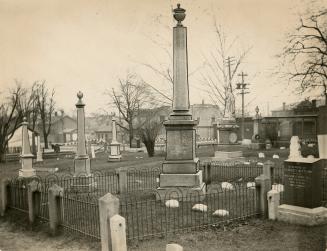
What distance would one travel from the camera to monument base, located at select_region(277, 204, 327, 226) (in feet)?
24.2

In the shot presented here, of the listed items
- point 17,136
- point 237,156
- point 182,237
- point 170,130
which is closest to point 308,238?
point 182,237

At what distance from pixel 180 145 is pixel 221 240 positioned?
3.81 meters

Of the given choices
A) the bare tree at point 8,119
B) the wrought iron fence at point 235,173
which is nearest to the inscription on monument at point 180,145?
the wrought iron fence at point 235,173

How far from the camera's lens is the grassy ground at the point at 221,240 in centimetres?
627

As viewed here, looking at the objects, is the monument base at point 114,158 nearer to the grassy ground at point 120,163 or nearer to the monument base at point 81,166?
the grassy ground at point 120,163

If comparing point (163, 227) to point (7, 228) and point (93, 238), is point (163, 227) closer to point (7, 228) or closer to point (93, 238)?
point (93, 238)

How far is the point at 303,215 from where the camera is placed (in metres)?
7.46

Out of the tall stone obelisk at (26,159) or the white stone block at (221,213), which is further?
the tall stone obelisk at (26,159)

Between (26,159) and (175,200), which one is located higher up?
(26,159)

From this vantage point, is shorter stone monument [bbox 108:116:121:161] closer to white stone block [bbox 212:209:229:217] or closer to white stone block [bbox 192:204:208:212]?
white stone block [bbox 192:204:208:212]

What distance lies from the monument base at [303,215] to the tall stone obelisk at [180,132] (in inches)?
105

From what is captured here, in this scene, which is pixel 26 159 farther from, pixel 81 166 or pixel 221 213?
pixel 221 213

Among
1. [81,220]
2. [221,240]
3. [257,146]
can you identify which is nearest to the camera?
[221,240]

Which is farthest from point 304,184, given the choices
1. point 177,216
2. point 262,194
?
point 177,216
